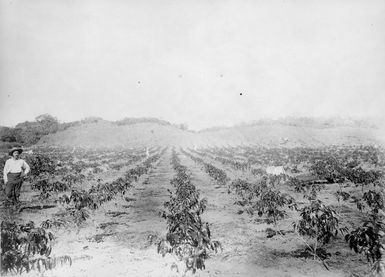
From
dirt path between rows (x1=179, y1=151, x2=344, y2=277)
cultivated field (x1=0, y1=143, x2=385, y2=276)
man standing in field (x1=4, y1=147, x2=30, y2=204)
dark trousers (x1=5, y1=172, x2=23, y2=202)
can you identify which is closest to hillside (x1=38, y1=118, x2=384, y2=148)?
cultivated field (x1=0, y1=143, x2=385, y2=276)

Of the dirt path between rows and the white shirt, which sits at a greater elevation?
the white shirt

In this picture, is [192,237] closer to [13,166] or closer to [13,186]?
[13,166]

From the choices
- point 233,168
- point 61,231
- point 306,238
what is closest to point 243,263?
point 306,238

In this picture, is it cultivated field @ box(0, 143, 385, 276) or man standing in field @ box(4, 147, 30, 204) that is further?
man standing in field @ box(4, 147, 30, 204)

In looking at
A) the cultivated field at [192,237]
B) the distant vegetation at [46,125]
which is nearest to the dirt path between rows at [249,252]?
the cultivated field at [192,237]

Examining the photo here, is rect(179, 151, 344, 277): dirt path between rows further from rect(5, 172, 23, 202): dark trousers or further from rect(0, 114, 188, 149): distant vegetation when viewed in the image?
rect(0, 114, 188, 149): distant vegetation

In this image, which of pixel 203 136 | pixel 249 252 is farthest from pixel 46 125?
pixel 249 252
